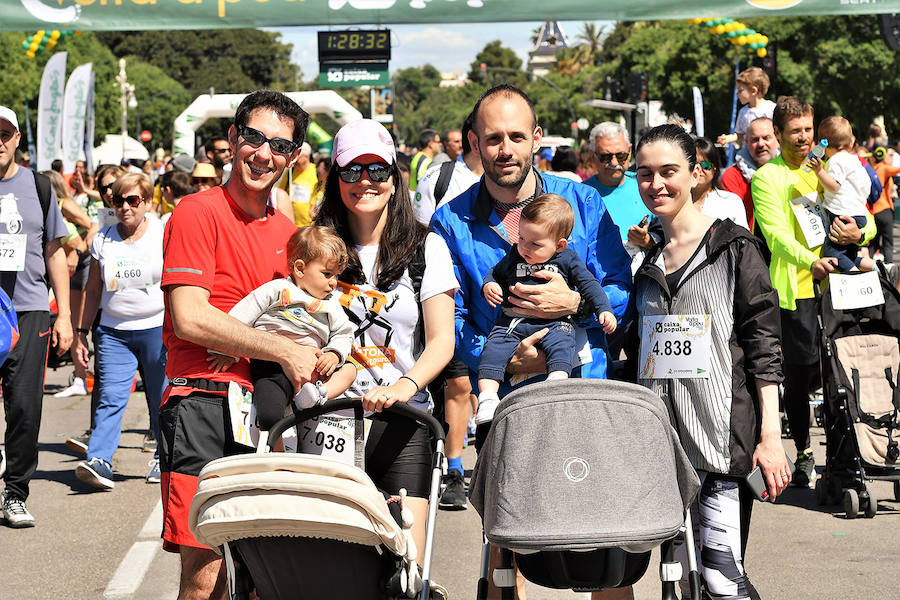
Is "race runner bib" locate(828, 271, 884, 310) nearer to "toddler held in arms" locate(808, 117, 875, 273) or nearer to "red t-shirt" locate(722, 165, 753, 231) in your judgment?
"toddler held in arms" locate(808, 117, 875, 273)

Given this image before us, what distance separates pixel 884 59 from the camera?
1762 inches

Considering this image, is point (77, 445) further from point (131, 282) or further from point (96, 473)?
point (131, 282)

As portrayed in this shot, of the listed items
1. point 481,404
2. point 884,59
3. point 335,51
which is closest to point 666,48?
point 884,59

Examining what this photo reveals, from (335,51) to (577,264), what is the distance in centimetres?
1972

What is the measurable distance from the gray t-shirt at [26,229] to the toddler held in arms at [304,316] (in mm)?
3789

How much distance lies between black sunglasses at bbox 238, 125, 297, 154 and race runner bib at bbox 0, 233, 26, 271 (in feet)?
11.9

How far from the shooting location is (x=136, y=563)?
6.76 meters

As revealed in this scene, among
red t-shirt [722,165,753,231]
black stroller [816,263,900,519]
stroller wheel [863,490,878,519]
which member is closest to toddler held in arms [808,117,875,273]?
black stroller [816,263,900,519]

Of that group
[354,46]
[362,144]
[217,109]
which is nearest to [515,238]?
[362,144]

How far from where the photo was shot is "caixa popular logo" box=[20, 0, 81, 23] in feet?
32.9

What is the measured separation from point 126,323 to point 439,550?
317cm

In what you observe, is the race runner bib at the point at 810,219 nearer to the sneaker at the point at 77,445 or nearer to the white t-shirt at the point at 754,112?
the white t-shirt at the point at 754,112

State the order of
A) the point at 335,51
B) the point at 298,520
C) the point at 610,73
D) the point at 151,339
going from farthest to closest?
1. the point at 610,73
2. the point at 335,51
3. the point at 151,339
4. the point at 298,520

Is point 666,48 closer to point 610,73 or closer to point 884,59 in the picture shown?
point 610,73
